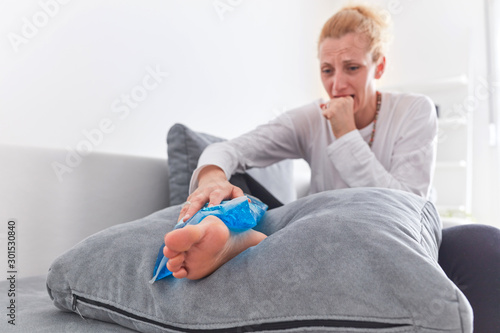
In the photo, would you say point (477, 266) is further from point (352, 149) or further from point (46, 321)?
point (46, 321)

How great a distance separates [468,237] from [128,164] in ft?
3.03

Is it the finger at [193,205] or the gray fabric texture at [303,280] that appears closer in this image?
the gray fabric texture at [303,280]

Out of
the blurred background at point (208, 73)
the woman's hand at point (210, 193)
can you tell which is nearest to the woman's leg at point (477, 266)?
the woman's hand at point (210, 193)

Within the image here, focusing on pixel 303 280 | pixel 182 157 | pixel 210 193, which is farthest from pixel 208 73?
pixel 303 280

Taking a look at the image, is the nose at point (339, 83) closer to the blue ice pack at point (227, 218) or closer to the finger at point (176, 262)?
the blue ice pack at point (227, 218)

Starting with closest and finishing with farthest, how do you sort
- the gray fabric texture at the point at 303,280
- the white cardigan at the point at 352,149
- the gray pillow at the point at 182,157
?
1. the gray fabric texture at the point at 303,280
2. the white cardigan at the point at 352,149
3. the gray pillow at the point at 182,157

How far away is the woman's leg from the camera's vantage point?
2.34 feet

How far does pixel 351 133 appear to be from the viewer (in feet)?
4.01

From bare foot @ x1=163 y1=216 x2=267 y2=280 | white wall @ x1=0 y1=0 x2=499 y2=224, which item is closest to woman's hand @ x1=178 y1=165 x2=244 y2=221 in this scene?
bare foot @ x1=163 y1=216 x2=267 y2=280

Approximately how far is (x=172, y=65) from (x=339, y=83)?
0.72 meters

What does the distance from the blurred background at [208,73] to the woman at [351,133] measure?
378 mm

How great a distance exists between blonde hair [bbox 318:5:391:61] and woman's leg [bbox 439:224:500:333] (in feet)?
2.24

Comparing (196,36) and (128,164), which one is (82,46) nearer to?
(128,164)

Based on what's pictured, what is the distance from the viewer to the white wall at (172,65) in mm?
1194
